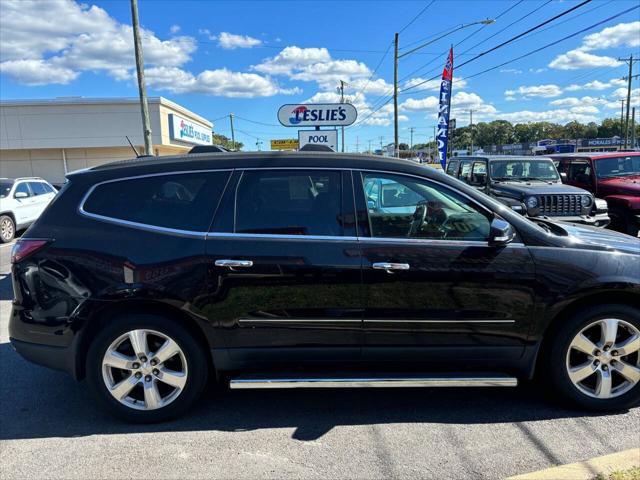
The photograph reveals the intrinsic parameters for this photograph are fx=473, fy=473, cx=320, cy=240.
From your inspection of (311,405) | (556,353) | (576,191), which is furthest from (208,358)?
(576,191)

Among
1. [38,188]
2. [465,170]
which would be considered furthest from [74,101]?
[465,170]

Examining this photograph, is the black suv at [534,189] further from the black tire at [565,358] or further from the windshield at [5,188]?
the windshield at [5,188]

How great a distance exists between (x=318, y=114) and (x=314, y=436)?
10.4 meters

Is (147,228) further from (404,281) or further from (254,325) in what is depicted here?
(404,281)

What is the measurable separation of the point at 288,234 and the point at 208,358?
3.43 feet

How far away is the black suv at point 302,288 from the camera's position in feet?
10.2

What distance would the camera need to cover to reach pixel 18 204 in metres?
12.6

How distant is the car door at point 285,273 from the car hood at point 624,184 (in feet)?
30.3

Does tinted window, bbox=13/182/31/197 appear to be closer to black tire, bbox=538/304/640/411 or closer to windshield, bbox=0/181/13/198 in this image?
windshield, bbox=0/181/13/198

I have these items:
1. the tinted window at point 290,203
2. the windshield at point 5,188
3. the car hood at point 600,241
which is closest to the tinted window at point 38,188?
the windshield at point 5,188

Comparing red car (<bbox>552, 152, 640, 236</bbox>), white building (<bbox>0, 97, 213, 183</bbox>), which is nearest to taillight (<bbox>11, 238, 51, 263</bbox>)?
red car (<bbox>552, 152, 640, 236</bbox>)

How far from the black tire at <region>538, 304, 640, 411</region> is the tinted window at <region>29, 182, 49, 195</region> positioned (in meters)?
14.3

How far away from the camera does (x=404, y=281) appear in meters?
3.13

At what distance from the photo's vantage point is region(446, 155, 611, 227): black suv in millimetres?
9102
